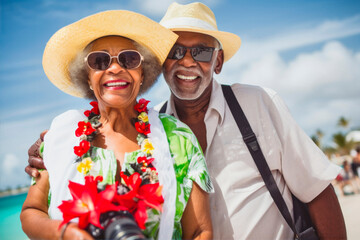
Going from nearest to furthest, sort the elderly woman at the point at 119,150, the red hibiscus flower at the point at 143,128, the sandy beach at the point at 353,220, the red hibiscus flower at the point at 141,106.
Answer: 1. the elderly woman at the point at 119,150
2. the red hibiscus flower at the point at 143,128
3. the red hibiscus flower at the point at 141,106
4. the sandy beach at the point at 353,220

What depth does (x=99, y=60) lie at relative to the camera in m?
Result: 2.35

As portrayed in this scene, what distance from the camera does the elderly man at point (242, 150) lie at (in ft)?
9.25

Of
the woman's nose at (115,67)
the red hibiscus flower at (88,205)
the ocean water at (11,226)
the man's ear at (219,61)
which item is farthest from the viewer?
the ocean water at (11,226)

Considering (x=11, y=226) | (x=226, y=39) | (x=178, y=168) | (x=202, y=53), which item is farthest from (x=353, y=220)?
(x=11, y=226)

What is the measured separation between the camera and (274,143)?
2.98 meters

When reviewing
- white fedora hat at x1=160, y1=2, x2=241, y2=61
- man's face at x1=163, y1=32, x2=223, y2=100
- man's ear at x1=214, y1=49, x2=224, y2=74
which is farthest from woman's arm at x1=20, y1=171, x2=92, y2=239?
man's ear at x1=214, y1=49, x2=224, y2=74

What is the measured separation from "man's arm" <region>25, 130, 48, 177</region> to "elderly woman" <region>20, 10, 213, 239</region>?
9 centimetres

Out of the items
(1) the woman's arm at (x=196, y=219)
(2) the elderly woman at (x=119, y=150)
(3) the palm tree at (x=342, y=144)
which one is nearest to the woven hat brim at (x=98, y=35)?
(2) the elderly woman at (x=119, y=150)

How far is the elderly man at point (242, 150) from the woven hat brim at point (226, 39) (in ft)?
0.04

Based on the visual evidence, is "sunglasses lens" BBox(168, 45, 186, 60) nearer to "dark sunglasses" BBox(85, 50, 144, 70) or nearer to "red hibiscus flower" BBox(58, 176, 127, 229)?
"dark sunglasses" BBox(85, 50, 144, 70)

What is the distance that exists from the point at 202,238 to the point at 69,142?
1.21m

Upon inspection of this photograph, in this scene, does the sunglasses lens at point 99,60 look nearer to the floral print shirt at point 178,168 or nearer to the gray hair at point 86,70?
the gray hair at point 86,70

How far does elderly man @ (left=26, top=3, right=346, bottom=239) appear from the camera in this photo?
2818mm

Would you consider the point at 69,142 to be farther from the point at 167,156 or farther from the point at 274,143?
the point at 274,143
